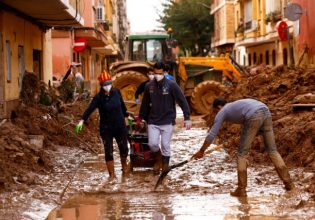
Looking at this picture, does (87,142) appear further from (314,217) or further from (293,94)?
(314,217)

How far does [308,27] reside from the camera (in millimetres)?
24828

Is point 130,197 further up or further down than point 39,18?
further down

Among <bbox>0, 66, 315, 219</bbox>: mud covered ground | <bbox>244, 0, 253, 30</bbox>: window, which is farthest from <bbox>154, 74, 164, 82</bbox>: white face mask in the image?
<bbox>244, 0, 253, 30</bbox>: window

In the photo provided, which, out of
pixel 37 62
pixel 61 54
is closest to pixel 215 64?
pixel 37 62

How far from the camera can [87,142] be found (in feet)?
54.8

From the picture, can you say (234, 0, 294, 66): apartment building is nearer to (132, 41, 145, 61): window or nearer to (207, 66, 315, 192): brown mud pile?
(132, 41, 145, 61): window

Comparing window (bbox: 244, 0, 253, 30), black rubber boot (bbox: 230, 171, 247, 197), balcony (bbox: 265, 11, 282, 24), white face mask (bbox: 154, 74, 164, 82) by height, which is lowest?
black rubber boot (bbox: 230, 171, 247, 197)

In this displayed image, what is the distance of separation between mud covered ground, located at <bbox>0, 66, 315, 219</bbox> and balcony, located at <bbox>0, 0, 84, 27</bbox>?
7.40ft

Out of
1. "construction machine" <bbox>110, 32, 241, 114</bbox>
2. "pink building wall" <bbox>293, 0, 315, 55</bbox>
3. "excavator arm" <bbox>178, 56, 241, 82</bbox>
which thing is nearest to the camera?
"pink building wall" <bbox>293, 0, 315, 55</bbox>

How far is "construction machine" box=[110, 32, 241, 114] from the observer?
2545 cm

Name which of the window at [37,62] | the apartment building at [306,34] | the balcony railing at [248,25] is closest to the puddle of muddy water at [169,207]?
the window at [37,62]

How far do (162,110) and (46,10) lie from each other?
6.53 metres

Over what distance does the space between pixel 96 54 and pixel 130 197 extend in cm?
4469

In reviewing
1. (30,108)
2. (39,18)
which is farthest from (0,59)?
(39,18)
